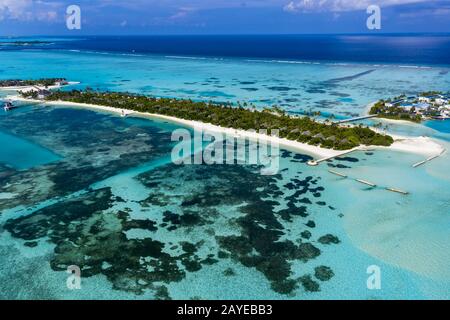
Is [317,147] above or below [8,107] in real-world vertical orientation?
below

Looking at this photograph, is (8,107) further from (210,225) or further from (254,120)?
(210,225)

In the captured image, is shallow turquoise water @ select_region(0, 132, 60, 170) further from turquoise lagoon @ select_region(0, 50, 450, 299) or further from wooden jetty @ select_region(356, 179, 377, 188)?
wooden jetty @ select_region(356, 179, 377, 188)

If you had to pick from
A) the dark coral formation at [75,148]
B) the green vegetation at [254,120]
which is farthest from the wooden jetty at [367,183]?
the dark coral formation at [75,148]

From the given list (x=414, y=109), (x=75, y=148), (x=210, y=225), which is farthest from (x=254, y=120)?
(x=210, y=225)

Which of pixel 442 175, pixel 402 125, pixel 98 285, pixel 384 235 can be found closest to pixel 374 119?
pixel 402 125

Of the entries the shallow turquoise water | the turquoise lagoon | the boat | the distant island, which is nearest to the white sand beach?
the turquoise lagoon
